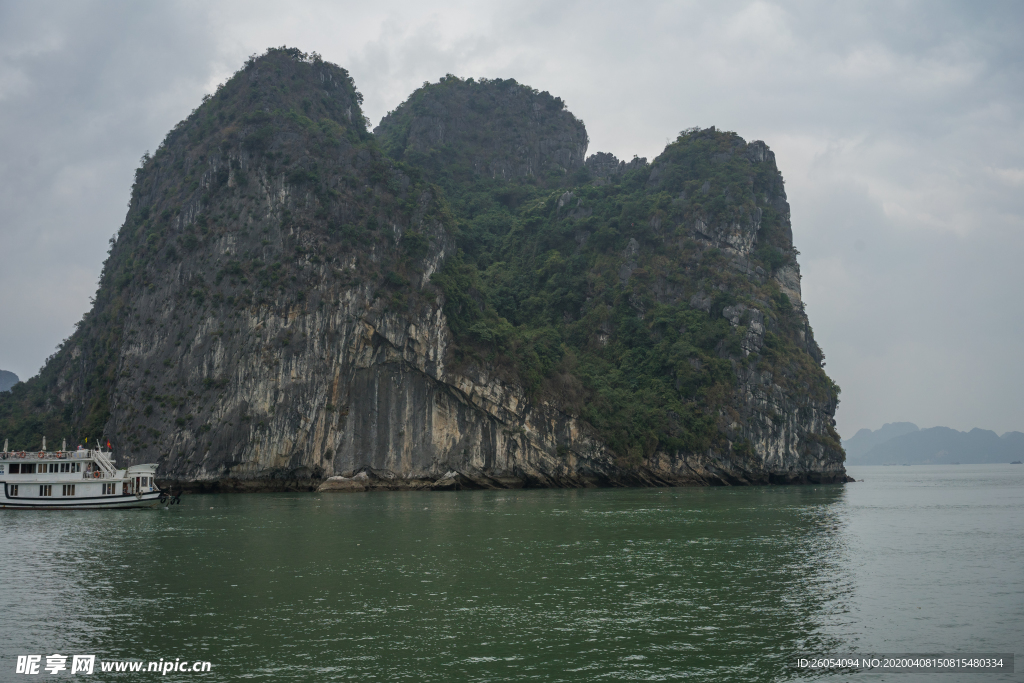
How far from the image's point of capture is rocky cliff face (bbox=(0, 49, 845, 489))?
58.2 m

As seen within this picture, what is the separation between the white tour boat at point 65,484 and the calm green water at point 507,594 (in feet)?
22.7

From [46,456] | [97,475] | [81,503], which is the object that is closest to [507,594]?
[81,503]

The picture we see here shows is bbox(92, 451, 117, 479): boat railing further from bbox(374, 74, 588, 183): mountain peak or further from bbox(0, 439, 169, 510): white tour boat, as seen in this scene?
bbox(374, 74, 588, 183): mountain peak

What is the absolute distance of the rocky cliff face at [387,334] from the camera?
5822cm

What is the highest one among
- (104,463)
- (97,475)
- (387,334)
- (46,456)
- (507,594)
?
(387,334)

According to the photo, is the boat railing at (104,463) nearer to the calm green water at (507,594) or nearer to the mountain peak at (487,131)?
the calm green water at (507,594)

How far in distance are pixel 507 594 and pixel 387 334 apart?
143ft

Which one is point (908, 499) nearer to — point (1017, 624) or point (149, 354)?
point (1017, 624)

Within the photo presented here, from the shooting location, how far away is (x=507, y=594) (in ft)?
60.9

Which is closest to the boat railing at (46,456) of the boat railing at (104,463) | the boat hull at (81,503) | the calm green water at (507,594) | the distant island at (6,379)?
the boat railing at (104,463)

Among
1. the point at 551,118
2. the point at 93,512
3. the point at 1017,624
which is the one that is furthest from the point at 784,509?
the point at 551,118

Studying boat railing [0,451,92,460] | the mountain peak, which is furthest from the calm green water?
the mountain peak

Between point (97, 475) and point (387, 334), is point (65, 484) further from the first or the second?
point (387, 334)

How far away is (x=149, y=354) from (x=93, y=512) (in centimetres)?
2174
